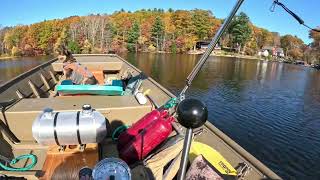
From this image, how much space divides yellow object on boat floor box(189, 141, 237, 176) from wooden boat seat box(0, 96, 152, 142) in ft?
5.19

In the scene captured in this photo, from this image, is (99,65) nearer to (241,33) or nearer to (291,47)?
(241,33)

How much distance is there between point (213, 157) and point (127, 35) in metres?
82.8

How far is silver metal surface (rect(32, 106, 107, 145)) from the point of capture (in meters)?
4.16

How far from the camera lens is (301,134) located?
15758 mm

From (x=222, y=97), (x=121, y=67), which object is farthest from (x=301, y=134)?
(x=121, y=67)

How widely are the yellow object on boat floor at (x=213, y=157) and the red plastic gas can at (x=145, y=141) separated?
0.53 meters

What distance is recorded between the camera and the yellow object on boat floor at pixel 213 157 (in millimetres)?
4125

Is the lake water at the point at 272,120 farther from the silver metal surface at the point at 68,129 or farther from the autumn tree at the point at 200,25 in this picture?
the autumn tree at the point at 200,25

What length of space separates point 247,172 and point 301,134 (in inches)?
524

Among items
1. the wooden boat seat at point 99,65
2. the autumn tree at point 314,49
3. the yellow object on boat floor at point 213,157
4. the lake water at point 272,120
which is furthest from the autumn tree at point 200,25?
the yellow object on boat floor at point 213,157

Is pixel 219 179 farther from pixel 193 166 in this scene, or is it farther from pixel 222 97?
pixel 222 97

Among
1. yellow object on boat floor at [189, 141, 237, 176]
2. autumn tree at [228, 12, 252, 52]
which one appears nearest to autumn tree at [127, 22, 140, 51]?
autumn tree at [228, 12, 252, 52]

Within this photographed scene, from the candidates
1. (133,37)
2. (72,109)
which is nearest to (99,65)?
(72,109)

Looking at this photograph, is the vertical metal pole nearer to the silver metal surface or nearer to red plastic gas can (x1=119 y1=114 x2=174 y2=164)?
the silver metal surface
